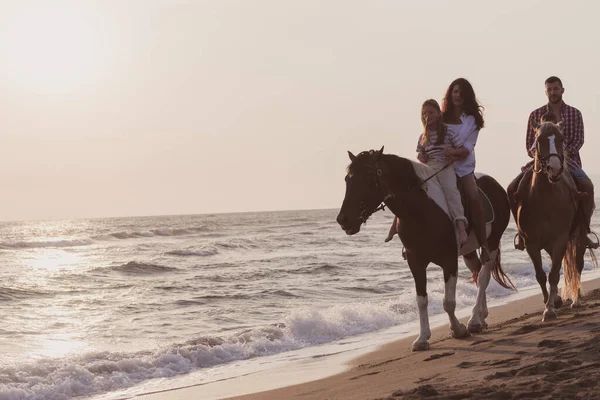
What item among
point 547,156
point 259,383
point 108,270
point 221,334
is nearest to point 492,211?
point 547,156

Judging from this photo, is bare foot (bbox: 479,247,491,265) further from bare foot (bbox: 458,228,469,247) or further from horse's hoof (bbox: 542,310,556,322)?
bare foot (bbox: 458,228,469,247)

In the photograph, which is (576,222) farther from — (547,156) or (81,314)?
(81,314)

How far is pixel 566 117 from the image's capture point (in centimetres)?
932

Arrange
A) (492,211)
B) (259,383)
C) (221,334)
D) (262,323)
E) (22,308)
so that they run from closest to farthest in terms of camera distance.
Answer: (259,383) → (492,211) → (221,334) → (262,323) → (22,308)

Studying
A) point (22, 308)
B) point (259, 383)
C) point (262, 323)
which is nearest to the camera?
point (259, 383)

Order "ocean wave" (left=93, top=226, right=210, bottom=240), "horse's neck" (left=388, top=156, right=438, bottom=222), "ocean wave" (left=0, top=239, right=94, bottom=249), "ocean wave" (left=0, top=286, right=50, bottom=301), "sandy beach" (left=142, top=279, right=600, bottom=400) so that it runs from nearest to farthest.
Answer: "sandy beach" (left=142, top=279, right=600, bottom=400)
"horse's neck" (left=388, top=156, right=438, bottom=222)
"ocean wave" (left=0, top=286, right=50, bottom=301)
"ocean wave" (left=0, top=239, right=94, bottom=249)
"ocean wave" (left=93, top=226, right=210, bottom=240)

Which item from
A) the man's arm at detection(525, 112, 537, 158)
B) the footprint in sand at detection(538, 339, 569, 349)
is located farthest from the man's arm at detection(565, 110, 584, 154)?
the footprint in sand at detection(538, 339, 569, 349)

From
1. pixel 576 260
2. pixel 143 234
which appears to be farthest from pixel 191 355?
pixel 143 234

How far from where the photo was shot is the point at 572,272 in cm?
971

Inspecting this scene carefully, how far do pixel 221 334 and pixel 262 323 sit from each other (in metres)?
1.22

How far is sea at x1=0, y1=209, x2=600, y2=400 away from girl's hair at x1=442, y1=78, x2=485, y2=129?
3.42m

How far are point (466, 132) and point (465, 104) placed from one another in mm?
336

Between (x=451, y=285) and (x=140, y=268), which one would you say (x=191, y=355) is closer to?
(x=451, y=285)

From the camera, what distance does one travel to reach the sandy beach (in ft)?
16.2
